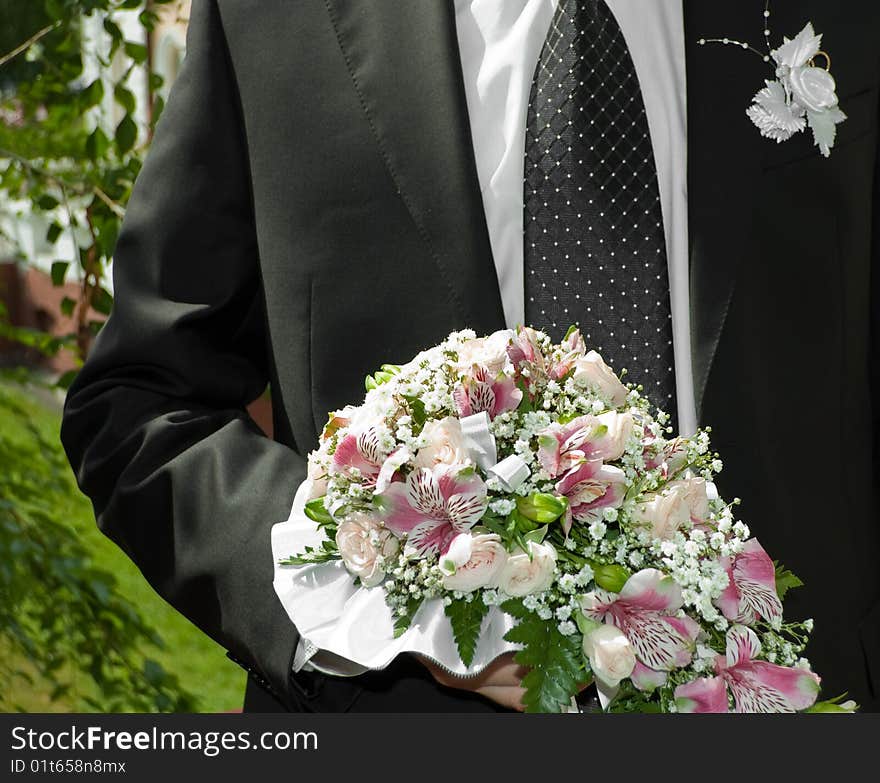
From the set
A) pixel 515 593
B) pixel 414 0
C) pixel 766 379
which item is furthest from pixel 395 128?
pixel 515 593

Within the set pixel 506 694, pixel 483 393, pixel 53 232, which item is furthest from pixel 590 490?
pixel 53 232

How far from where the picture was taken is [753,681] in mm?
1230

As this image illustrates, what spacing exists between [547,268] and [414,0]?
46cm

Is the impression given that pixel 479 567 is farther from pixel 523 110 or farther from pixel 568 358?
pixel 523 110

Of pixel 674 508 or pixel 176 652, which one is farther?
pixel 176 652

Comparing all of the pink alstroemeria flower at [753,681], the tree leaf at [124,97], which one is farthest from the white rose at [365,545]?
the tree leaf at [124,97]

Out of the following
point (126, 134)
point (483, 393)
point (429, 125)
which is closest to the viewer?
point (483, 393)

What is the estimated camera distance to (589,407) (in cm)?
132

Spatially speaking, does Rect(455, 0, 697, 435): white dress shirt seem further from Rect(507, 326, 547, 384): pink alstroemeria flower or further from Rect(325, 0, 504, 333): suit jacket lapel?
Rect(507, 326, 547, 384): pink alstroemeria flower

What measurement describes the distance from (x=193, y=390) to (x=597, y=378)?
2.23 feet

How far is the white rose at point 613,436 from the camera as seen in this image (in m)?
1.23

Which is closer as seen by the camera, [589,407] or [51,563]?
[589,407]

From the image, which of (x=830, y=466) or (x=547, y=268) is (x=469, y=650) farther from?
(x=830, y=466)

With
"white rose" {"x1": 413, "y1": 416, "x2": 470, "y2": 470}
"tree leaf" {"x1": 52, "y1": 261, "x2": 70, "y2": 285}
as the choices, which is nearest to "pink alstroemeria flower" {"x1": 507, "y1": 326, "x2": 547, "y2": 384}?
"white rose" {"x1": 413, "y1": 416, "x2": 470, "y2": 470}
